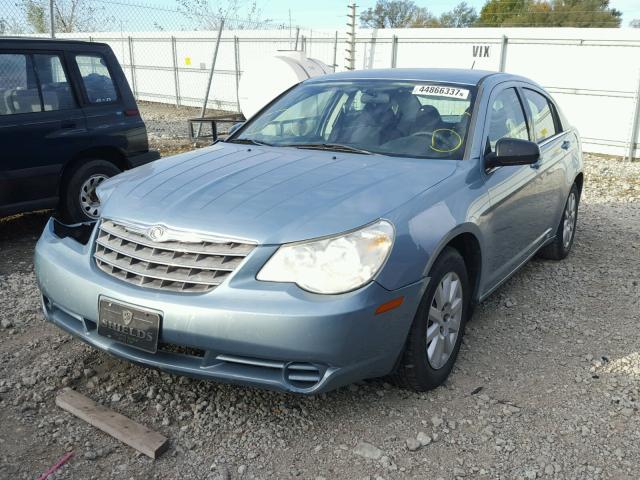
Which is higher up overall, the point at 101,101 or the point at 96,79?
the point at 96,79

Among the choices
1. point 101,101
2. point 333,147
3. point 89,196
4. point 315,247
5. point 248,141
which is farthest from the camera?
point 101,101

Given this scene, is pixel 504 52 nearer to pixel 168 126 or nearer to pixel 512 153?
pixel 168 126

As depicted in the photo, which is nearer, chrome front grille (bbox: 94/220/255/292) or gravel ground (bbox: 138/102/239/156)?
chrome front grille (bbox: 94/220/255/292)

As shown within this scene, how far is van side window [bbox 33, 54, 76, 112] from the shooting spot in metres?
5.52

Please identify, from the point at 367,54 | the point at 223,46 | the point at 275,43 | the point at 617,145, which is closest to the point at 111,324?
the point at 617,145

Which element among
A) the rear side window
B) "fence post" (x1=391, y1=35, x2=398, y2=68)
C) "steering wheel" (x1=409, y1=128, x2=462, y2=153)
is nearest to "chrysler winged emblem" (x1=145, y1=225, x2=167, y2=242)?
"steering wheel" (x1=409, y1=128, x2=462, y2=153)

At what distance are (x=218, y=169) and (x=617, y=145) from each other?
10525 mm

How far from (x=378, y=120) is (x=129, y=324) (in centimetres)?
196

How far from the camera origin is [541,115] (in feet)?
15.6

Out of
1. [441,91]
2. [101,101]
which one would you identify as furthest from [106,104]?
[441,91]

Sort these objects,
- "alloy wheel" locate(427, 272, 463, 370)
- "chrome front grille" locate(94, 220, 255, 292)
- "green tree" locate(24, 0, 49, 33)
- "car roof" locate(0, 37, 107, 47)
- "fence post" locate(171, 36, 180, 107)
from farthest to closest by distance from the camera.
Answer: "fence post" locate(171, 36, 180, 107)
"green tree" locate(24, 0, 49, 33)
"car roof" locate(0, 37, 107, 47)
"alloy wheel" locate(427, 272, 463, 370)
"chrome front grille" locate(94, 220, 255, 292)

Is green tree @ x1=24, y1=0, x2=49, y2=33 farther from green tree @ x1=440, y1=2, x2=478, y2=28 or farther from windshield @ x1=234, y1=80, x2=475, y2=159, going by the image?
green tree @ x1=440, y1=2, x2=478, y2=28

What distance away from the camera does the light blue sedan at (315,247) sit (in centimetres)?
247

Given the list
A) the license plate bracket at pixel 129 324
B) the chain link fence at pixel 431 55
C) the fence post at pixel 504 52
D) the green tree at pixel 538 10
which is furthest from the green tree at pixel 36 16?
the green tree at pixel 538 10
